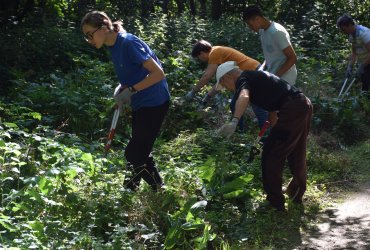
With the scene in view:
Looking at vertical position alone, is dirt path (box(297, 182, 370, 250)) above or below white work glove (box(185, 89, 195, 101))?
above

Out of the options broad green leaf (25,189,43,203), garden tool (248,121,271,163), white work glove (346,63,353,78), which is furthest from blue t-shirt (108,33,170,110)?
white work glove (346,63,353,78)

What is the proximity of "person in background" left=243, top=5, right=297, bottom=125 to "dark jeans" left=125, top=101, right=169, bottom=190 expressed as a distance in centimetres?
166

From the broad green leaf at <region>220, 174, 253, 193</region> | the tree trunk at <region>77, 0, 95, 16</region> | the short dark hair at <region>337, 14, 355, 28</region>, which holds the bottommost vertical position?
the tree trunk at <region>77, 0, 95, 16</region>

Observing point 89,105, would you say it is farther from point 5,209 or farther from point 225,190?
point 5,209

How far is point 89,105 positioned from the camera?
7.20 meters

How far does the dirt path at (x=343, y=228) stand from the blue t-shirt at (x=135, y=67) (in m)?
1.75

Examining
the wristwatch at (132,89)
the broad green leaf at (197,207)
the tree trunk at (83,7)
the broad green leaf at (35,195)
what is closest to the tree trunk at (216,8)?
the tree trunk at (83,7)

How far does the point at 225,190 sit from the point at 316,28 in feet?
32.4

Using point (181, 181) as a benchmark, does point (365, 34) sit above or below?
above

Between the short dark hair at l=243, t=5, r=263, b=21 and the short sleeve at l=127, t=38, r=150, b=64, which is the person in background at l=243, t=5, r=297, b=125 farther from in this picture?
the short sleeve at l=127, t=38, r=150, b=64

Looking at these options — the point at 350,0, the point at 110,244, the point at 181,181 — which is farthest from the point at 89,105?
the point at 350,0

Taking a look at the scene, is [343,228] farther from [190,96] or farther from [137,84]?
[190,96]

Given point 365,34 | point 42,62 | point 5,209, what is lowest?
point 42,62

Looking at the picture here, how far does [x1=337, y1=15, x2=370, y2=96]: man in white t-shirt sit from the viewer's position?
8312 mm
